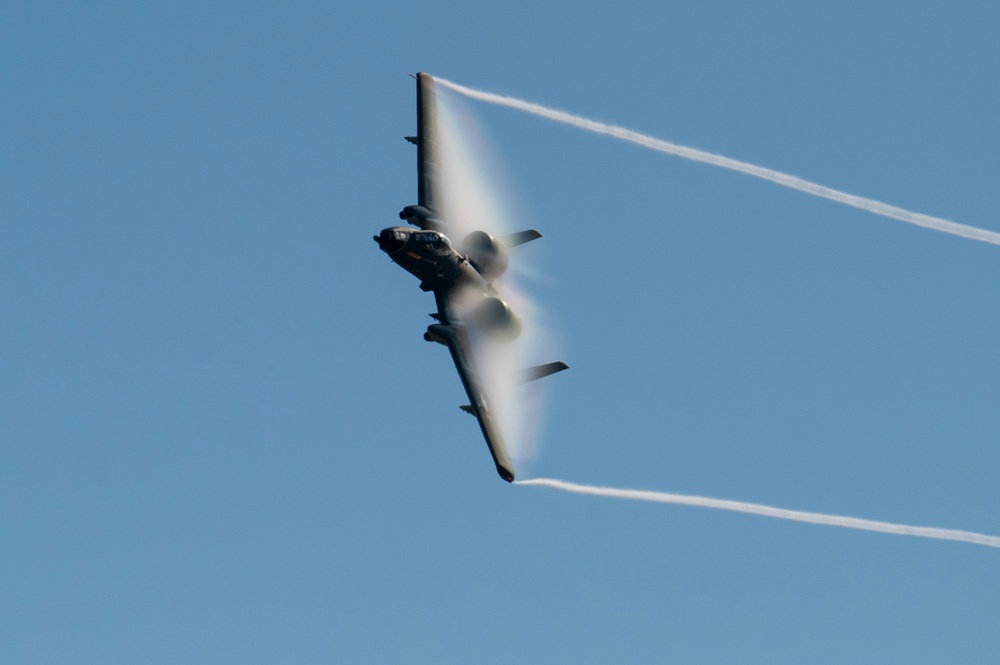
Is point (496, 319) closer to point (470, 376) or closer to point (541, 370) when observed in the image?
point (541, 370)

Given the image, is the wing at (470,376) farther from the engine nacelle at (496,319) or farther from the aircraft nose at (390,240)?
the aircraft nose at (390,240)

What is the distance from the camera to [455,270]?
210ft

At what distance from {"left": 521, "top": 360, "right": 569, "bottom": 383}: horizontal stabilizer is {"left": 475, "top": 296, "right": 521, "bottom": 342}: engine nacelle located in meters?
2.37

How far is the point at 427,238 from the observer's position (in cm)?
6194

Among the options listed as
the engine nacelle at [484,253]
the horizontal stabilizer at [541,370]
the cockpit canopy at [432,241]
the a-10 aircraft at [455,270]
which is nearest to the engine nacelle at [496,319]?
the a-10 aircraft at [455,270]

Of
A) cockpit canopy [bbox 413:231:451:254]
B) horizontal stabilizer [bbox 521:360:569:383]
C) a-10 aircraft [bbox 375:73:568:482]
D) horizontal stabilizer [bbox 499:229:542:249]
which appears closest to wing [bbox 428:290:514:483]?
a-10 aircraft [bbox 375:73:568:482]

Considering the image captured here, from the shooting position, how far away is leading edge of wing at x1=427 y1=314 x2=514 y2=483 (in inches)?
2312

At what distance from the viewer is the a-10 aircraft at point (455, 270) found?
61.1m

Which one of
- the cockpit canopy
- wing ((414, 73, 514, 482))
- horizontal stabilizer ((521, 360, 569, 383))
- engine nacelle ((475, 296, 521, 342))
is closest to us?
wing ((414, 73, 514, 482))

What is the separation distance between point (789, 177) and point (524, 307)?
55.1ft

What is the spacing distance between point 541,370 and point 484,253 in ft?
25.6

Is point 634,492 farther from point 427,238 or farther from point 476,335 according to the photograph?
point 427,238

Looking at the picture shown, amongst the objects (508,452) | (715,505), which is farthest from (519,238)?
(715,505)

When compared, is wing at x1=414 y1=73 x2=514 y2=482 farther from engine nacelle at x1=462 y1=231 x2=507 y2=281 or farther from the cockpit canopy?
the cockpit canopy
